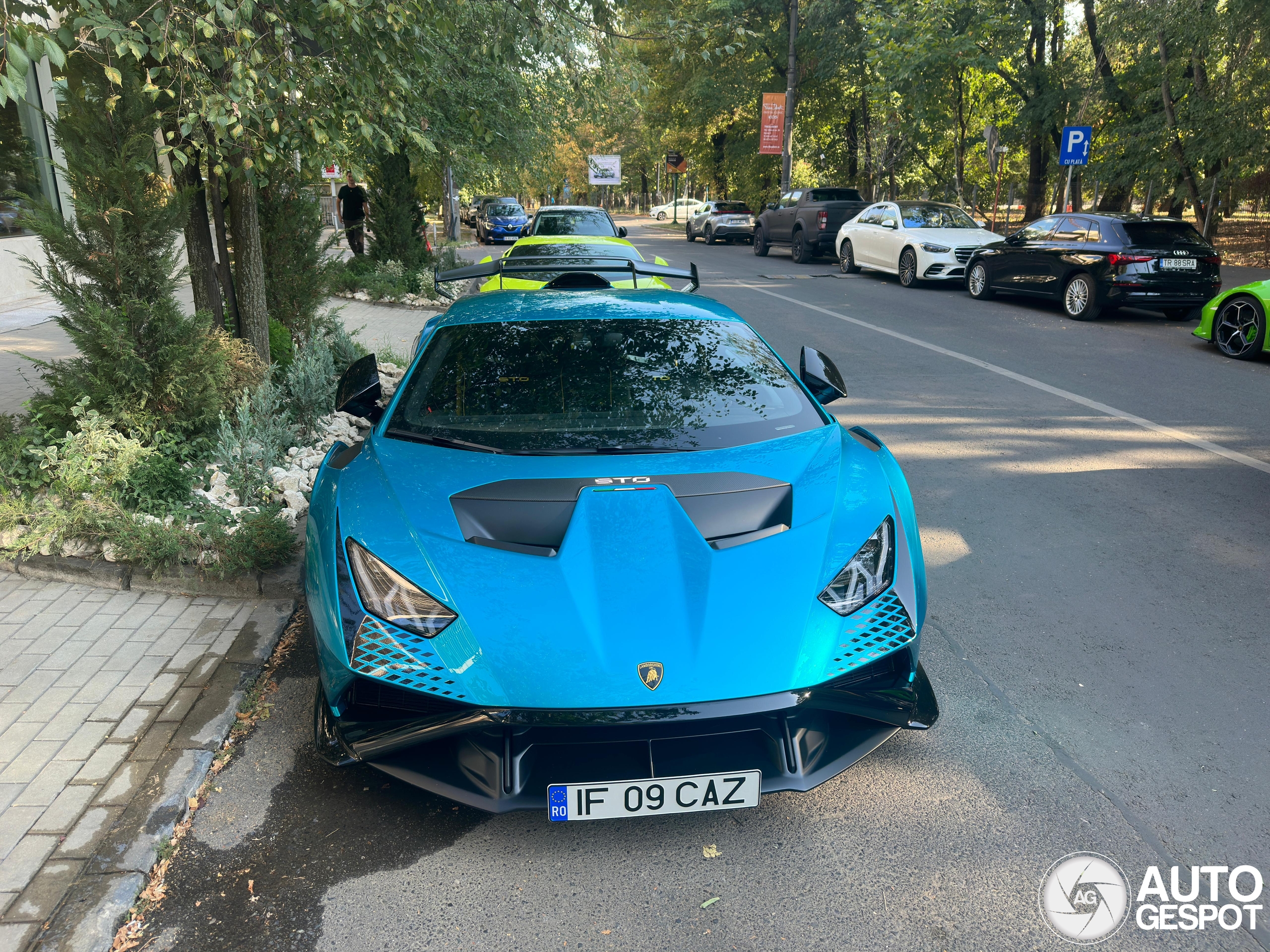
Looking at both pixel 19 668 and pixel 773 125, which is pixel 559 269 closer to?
pixel 19 668

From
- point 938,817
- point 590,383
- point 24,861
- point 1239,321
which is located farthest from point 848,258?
point 24,861

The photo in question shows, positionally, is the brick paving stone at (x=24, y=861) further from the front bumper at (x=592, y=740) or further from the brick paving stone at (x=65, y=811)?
the front bumper at (x=592, y=740)

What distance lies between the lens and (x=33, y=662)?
3.75 meters

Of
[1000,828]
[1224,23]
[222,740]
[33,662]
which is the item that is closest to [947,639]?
[1000,828]

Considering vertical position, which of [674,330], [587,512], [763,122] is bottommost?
[587,512]

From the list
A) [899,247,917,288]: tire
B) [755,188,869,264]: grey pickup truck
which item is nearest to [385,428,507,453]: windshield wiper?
[899,247,917,288]: tire

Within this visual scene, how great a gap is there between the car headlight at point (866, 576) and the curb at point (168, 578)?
281 cm

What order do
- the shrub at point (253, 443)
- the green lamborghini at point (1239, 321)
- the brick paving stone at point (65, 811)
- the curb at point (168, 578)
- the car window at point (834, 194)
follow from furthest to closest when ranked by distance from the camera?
the car window at point (834, 194) < the green lamborghini at point (1239, 321) < the shrub at point (253, 443) < the curb at point (168, 578) < the brick paving stone at point (65, 811)

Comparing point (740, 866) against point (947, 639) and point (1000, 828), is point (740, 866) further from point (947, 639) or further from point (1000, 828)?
point (947, 639)

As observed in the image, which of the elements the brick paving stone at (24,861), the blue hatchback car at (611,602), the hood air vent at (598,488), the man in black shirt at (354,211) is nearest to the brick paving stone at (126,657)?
the brick paving stone at (24,861)

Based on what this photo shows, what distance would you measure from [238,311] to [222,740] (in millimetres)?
4496

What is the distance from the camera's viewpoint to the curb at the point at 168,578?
443cm

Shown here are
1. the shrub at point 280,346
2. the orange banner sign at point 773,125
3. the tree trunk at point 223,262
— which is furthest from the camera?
the orange banner sign at point 773,125

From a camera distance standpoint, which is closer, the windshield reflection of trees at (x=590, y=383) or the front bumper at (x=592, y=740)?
the front bumper at (x=592, y=740)
